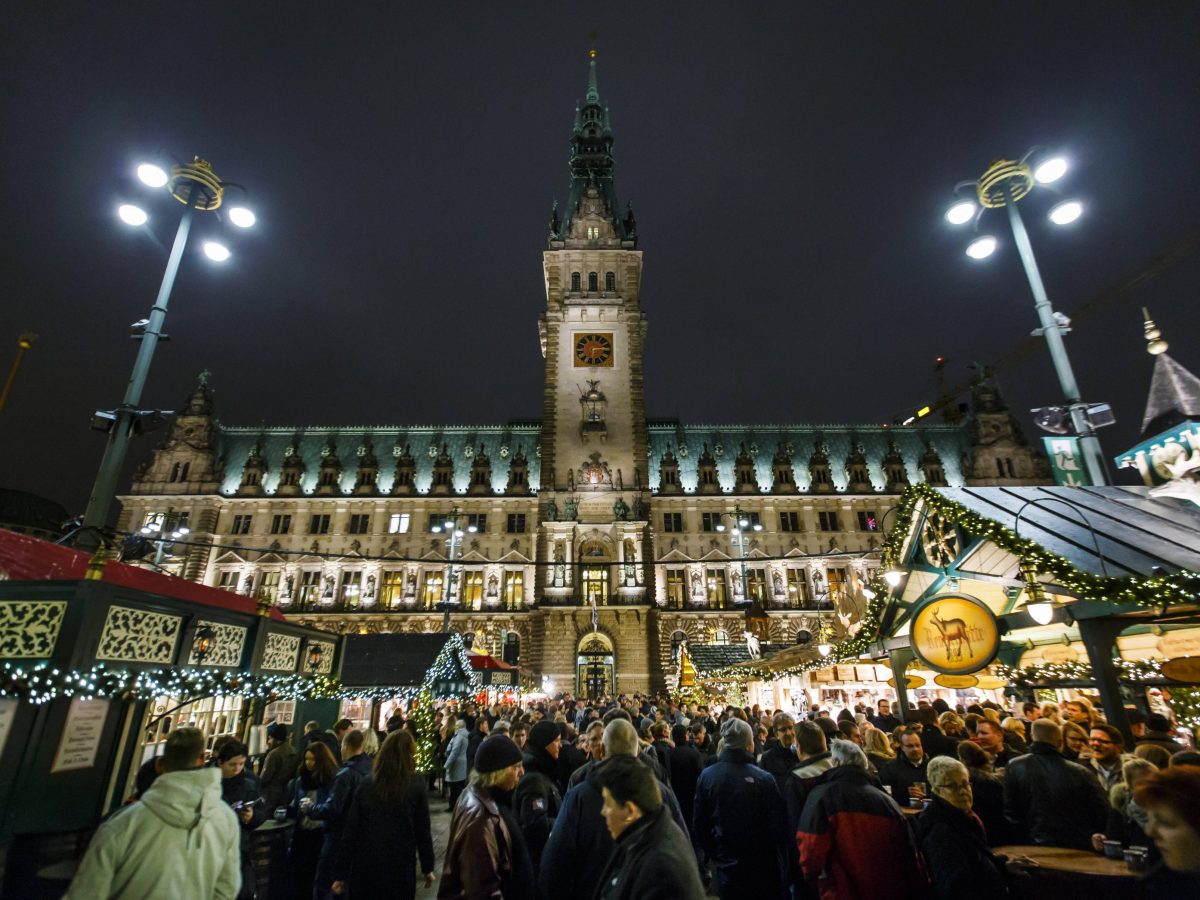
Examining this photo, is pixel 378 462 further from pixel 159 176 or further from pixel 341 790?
pixel 341 790

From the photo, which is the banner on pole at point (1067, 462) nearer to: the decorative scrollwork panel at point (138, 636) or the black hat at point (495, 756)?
the black hat at point (495, 756)

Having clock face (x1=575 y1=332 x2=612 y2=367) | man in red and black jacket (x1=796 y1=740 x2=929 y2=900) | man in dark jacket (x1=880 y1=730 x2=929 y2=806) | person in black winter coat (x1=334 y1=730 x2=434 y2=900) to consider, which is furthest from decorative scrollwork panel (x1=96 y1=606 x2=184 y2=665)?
clock face (x1=575 y1=332 x2=612 y2=367)

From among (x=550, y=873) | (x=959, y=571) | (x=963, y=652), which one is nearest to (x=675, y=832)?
(x=550, y=873)

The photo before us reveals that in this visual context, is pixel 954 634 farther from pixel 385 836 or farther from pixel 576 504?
pixel 576 504

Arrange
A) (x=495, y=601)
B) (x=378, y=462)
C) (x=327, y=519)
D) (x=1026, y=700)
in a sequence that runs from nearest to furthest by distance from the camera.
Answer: (x=1026, y=700) → (x=495, y=601) → (x=327, y=519) → (x=378, y=462)

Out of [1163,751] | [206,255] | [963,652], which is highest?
[206,255]

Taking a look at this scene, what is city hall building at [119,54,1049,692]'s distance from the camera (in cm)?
3866

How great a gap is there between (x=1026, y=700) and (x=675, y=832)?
15.3 m

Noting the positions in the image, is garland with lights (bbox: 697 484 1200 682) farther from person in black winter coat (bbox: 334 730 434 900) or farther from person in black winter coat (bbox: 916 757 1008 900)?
person in black winter coat (bbox: 334 730 434 900)

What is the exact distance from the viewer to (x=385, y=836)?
15.0 ft

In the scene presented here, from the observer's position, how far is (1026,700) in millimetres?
13672

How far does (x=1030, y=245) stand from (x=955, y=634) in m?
6.98

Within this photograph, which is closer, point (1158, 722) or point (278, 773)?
point (1158, 722)

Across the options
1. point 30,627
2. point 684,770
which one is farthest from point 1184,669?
point 30,627
